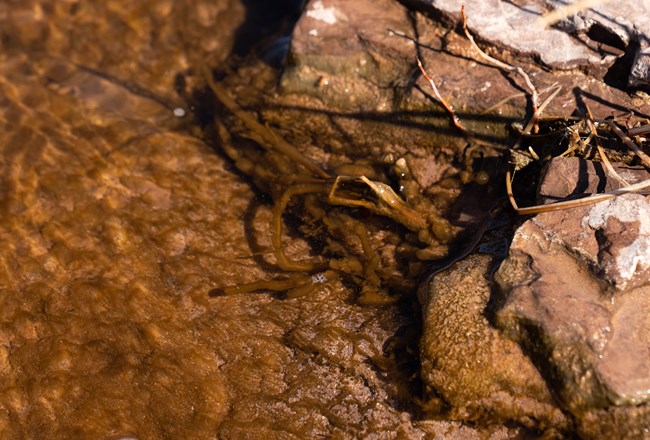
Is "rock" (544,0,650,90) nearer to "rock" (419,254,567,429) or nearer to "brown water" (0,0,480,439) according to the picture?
"rock" (419,254,567,429)

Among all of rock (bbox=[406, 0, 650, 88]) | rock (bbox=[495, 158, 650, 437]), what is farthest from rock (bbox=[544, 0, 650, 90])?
rock (bbox=[495, 158, 650, 437])

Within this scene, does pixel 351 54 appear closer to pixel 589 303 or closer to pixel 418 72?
pixel 418 72

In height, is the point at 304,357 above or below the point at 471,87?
below

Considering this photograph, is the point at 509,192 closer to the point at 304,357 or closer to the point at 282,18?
the point at 304,357

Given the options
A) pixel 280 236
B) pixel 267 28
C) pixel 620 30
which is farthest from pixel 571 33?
pixel 267 28

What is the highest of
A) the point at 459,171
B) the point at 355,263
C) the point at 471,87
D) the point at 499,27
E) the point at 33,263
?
the point at 499,27

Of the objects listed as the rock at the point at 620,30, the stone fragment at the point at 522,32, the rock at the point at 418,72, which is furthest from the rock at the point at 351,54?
the rock at the point at 620,30

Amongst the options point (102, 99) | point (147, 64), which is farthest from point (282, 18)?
point (102, 99)
